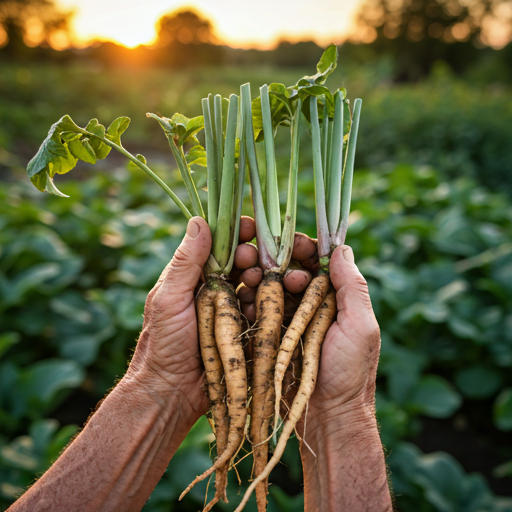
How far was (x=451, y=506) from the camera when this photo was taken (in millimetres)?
2373

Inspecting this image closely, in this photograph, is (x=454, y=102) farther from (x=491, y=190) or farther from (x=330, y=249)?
(x=330, y=249)

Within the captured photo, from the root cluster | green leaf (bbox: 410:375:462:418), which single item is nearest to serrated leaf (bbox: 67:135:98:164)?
the root cluster

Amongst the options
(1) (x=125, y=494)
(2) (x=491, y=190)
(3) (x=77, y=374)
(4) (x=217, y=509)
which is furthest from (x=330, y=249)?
(2) (x=491, y=190)

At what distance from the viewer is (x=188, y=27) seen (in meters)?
44.4

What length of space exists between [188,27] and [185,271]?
166 feet

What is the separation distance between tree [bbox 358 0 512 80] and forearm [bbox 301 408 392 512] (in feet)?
145

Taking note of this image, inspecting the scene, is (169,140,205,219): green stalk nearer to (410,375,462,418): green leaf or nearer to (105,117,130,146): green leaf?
(105,117,130,146): green leaf

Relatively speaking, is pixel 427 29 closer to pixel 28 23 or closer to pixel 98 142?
pixel 28 23

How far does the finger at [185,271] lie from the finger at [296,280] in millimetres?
396

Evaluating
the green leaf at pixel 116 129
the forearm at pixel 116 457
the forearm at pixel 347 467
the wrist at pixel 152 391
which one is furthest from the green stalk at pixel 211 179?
the forearm at pixel 347 467

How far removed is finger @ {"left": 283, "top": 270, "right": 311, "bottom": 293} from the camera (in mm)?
1796

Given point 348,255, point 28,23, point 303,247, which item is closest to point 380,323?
point 303,247

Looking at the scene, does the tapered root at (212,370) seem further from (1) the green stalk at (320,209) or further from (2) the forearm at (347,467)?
(1) the green stalk at (320,209)

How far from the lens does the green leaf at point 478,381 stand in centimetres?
328
